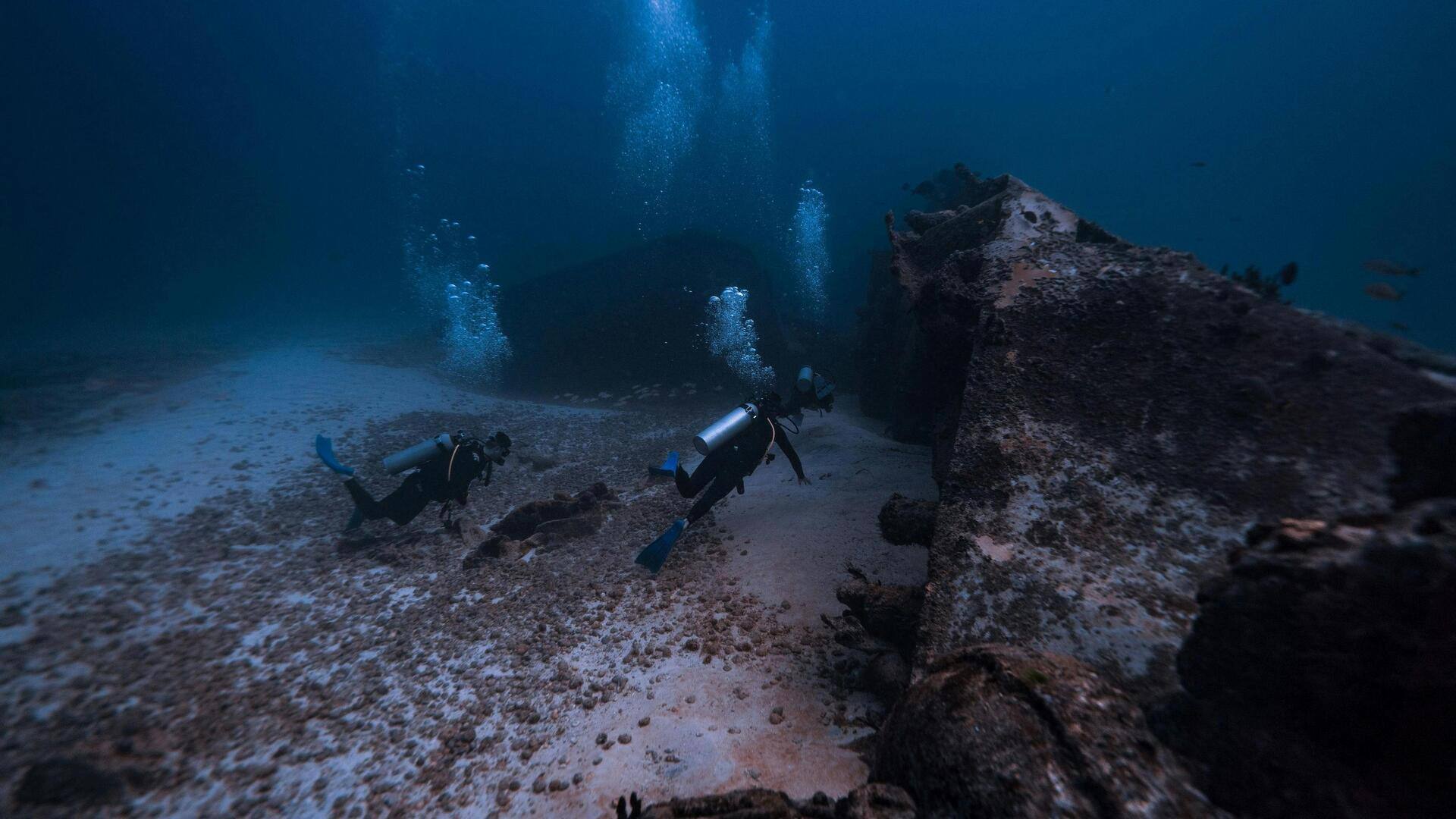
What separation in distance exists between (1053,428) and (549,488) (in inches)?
350

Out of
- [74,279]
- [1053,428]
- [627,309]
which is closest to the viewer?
[1053,428]

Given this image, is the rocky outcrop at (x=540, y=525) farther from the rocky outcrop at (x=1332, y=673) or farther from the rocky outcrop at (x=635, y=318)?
the rocky outcrop at (x=635, y=318)

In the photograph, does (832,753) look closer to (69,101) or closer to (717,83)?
(717,83)

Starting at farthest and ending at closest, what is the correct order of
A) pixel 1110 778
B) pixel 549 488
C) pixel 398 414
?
1. pixel 398 414
2. pixel 549 488
3. pixel 1110 778

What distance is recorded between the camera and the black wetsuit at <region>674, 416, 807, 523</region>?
714 cm

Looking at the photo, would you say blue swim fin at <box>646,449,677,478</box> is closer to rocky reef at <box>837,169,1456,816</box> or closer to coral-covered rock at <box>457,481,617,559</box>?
coral-covered rock at <box>457,481,617,559</box>

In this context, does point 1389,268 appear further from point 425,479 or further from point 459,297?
point 459,297

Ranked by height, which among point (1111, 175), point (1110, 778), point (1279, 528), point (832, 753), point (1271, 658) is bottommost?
point (832, 753)

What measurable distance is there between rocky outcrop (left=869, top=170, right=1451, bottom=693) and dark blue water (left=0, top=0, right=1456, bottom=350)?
2920cm

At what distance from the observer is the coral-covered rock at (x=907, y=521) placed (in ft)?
17.2

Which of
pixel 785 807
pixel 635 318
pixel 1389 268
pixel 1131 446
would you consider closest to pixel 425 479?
pixel 785 807

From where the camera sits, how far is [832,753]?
3283 millimetres

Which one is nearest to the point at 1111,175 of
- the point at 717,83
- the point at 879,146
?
the point at 879,146

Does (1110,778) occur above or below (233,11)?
below
